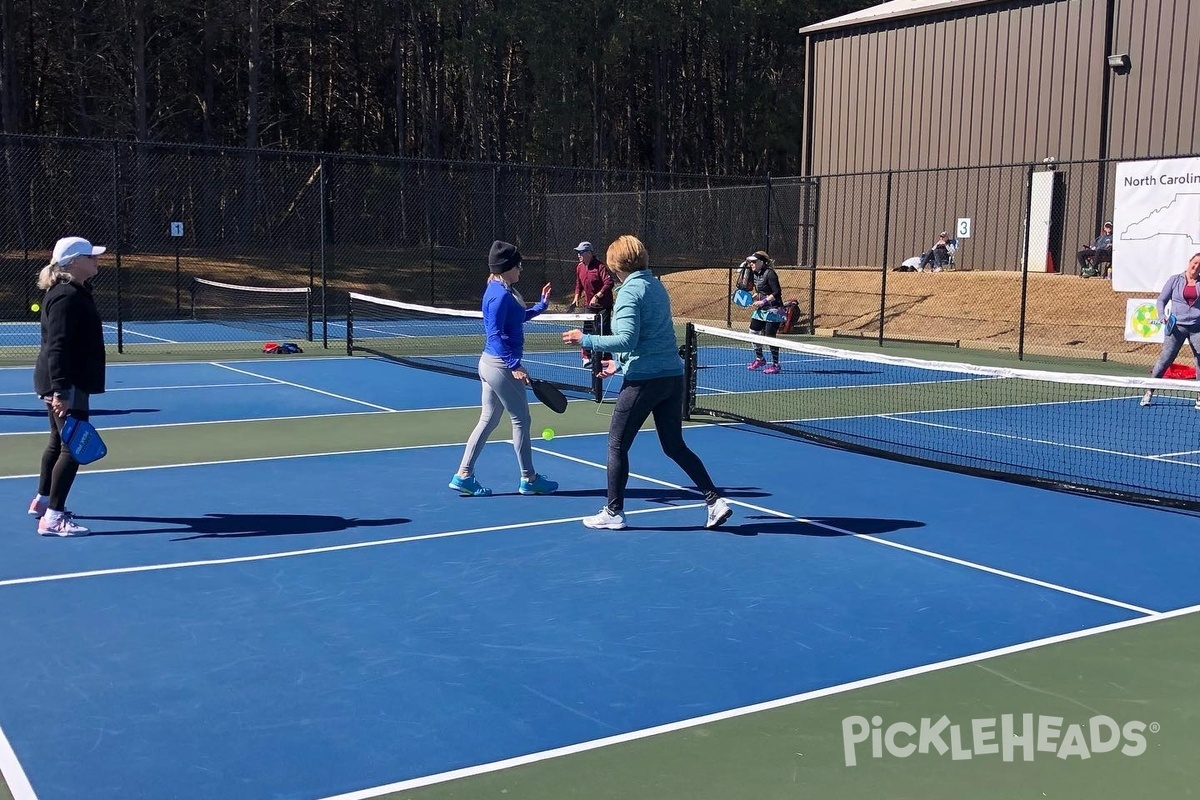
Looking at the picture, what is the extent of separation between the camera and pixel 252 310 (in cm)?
3103

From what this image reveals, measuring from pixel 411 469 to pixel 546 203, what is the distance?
23.5 m

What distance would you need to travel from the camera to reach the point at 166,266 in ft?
121

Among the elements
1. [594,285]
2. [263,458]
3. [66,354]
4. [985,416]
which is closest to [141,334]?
[594,285]

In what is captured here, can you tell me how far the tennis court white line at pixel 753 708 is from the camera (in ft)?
14.5

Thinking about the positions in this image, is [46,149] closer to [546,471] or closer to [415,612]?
[546,471]

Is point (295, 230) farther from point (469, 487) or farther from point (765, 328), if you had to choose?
point (469, 487)

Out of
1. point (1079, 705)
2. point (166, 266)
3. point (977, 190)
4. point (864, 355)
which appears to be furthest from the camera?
point (166, 266)

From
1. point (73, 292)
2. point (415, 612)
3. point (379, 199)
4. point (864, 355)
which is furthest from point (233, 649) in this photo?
point (379, 199)

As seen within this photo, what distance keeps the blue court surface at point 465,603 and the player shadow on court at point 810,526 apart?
33 mm

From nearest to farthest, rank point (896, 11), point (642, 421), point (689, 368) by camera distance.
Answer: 1. point (642, 421)
2. point (689, 368)
3. point (896, 11)

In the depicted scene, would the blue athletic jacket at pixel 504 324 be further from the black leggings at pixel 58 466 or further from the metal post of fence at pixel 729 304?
the metal post of fence at pixel 729 304

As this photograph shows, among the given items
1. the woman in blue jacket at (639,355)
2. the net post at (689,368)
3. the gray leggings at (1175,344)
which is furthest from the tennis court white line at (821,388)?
the woman in blue jacket at (639,355)

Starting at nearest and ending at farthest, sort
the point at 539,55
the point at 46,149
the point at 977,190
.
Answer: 1. the point at 977,190
2. the point at 46,149
3. the point at 539,55

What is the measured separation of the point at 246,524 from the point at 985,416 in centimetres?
934
